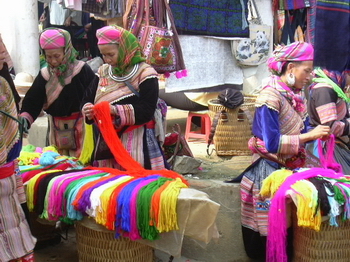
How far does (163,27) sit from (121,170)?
1880 mm

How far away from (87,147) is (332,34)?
192cm

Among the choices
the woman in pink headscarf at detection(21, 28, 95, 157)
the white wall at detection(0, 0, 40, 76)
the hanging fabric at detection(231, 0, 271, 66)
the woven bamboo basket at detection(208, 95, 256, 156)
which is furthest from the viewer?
the white wall at detection(0, 0, 40, 76)

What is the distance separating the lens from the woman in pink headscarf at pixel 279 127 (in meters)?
3.84

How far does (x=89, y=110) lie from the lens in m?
3.91

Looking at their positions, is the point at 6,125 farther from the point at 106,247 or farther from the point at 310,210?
the point at 310,210

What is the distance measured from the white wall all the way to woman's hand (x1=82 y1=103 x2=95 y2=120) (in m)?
4.34

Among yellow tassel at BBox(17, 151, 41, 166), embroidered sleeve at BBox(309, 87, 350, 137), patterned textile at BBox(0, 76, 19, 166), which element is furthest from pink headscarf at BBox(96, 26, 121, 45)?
embroidered sleeve at BBox(309, 87, 350, 137)

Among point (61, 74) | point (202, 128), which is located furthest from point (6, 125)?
point (202, 128)

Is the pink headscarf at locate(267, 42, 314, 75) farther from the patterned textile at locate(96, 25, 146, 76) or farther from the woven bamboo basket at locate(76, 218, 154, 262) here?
the woven bamboo basket at locate(76, 218, 154, 262)

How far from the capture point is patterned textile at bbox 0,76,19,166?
319 centimetres

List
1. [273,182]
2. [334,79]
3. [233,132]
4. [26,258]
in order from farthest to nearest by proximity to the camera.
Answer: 1. [233,132]
2. [334,79]
3. [273,182]
4. [26,258]

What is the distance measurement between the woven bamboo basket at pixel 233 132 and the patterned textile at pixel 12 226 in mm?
3248

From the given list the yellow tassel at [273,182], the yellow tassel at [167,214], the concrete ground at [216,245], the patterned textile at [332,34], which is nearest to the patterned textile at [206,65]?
the concrete ground at [216,245]

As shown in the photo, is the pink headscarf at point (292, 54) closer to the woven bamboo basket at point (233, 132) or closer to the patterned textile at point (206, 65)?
the woven bamboo basket at point (233, 132)
